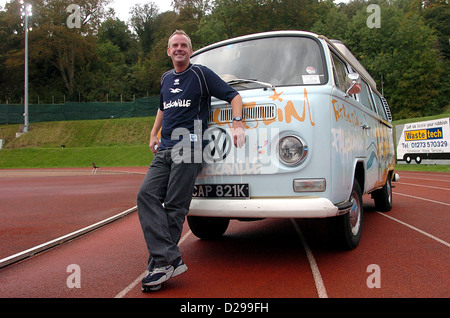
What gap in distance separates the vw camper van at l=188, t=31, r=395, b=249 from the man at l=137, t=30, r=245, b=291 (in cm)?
22

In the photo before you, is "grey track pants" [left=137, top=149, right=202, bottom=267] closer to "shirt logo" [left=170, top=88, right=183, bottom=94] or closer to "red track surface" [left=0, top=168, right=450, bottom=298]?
"red track surface" [left=0, top=168, right=450, bottom=298]

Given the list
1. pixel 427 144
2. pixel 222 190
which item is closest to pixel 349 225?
pixel 222 190

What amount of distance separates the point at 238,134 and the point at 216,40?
1828 inches

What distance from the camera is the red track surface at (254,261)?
11.3 ft

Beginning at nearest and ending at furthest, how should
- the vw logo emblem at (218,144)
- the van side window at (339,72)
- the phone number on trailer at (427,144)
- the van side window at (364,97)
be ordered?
1. the vw logo emblem at (218,144)
2. the van side window at (339,72)
3. the van side window at (364,97)
4. the phone number on trailer at (427,144)

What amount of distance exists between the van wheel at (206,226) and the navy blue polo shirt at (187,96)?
1.61 metres

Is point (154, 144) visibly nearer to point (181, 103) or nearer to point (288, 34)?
point (181, 103)

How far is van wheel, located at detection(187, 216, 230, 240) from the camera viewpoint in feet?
16.9

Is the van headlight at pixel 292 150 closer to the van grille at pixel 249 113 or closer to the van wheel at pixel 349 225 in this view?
the van grille at pixel 249 113

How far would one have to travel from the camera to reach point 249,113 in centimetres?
396

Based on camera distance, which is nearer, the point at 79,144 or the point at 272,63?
the point at 272,63

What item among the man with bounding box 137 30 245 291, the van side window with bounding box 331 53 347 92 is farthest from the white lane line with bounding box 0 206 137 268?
the van side window with bounding box 331 53 347 92

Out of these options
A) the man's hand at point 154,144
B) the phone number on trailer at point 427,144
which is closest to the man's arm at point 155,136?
the man's hand at point 154,144
